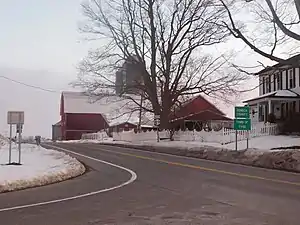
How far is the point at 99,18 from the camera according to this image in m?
50.4

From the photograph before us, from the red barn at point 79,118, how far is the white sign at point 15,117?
6594 cm

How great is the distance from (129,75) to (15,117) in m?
30.4

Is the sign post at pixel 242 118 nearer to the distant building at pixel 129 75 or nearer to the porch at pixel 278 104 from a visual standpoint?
the porch at pixel 278 104

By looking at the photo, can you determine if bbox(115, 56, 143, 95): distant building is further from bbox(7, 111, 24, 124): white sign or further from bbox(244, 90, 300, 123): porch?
bbox(7, 111, 24, 124): white sign

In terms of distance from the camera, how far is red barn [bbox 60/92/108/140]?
85688mm

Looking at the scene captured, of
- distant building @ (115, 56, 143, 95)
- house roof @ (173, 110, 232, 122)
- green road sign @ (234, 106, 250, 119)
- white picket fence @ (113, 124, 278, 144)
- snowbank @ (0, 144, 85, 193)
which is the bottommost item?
snowbank @ (0, 144, 85, 193)

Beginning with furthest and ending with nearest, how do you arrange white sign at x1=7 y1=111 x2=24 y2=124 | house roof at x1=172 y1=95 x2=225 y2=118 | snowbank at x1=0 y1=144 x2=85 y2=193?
house roof at x1=172 y1=95 x2=225 y2=118
white sign at x1=7 y1=111 x2=24 y2=124
snowbank at x1=0 y1=144 x2=85 y2=193

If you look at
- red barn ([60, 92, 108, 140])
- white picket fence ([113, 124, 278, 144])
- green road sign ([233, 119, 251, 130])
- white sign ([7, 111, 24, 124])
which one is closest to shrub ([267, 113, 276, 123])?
white picket fence ([113, 124, 278, 144])

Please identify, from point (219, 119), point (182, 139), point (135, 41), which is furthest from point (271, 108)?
point (219, 119)

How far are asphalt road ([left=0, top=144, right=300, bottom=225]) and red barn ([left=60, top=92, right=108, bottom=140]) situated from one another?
68.3 metres

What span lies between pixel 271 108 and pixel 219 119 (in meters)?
23.3

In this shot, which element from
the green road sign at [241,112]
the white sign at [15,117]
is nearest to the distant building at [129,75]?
the green road sign at [241,112]

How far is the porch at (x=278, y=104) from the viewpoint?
4241cm

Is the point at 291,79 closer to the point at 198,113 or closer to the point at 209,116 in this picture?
the point at 198,113
